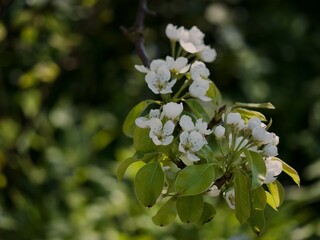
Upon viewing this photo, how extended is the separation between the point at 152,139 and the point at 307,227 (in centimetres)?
149

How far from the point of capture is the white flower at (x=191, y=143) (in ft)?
3.58

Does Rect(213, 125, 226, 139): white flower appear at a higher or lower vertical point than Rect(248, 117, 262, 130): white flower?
lower

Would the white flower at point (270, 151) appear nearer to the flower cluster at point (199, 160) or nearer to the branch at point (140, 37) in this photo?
the flower cluster at point (199, 160)

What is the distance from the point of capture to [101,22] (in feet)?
9.61

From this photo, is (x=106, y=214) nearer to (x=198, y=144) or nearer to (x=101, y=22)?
(x=101, y=22)

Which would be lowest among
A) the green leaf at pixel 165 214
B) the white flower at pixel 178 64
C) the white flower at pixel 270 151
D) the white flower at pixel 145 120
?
the green leaf at pixel 165 214

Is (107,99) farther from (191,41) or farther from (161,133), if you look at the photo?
(161,133)

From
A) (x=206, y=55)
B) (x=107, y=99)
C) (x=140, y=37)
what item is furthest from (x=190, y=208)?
(x=107, y=99)

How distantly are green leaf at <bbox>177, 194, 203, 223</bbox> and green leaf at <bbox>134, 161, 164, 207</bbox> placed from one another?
43mm

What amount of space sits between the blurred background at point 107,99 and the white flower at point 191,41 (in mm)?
917

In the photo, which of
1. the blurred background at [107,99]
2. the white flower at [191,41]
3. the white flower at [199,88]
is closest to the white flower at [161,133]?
the white flower at [199,88]

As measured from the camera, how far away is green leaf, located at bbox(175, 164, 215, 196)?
1.06 m

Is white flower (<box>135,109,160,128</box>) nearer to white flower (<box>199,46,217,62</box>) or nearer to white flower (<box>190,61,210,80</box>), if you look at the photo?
white flower (<box>190,61,210,80</box>)

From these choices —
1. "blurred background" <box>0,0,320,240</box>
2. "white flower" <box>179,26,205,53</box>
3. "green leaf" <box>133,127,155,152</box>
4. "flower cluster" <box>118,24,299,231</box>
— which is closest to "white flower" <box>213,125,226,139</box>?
"flower cluster" <box>118,24,299,231</box>
